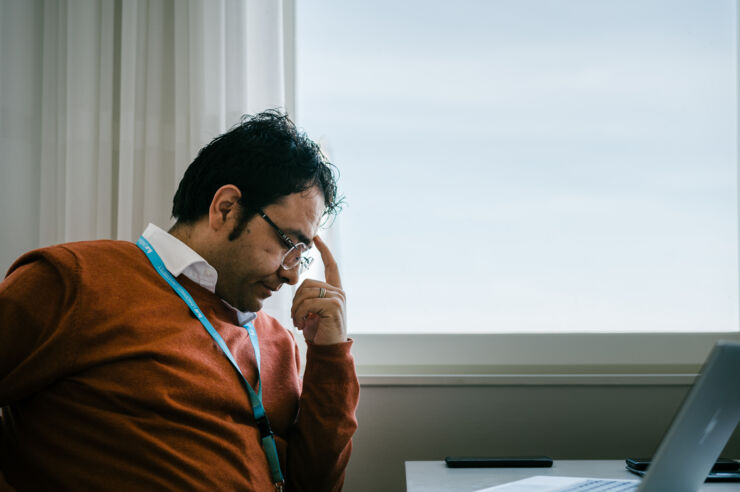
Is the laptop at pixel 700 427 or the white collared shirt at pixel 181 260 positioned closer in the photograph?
the laptop at pixel 700 427

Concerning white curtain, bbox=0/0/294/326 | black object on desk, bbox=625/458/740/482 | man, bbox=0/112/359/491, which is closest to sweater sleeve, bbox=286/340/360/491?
man, bbox=0/112/359/491

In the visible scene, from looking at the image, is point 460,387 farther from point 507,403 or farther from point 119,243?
point 119,243

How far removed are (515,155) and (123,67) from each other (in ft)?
3.96

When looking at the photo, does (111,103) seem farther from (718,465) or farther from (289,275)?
(718,465)

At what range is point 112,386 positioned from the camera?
1.06 meters

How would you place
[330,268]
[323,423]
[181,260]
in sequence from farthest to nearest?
1. [330,268]
2. [323,423]
3. [181,260]

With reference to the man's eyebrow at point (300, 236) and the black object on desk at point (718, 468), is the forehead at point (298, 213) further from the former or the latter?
the black object on desk at point (718, 468)

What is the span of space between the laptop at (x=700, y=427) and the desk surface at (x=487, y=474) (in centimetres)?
42

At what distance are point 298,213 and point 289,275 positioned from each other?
0.14 meters

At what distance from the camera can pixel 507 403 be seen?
1743 mm

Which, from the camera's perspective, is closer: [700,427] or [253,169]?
[700,427]

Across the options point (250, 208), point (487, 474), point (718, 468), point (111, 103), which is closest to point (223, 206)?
point (250, 208)

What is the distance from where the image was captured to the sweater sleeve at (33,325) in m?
0.99

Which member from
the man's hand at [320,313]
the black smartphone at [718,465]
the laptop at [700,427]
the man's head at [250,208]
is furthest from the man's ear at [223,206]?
the black smartphone at [718,465]
